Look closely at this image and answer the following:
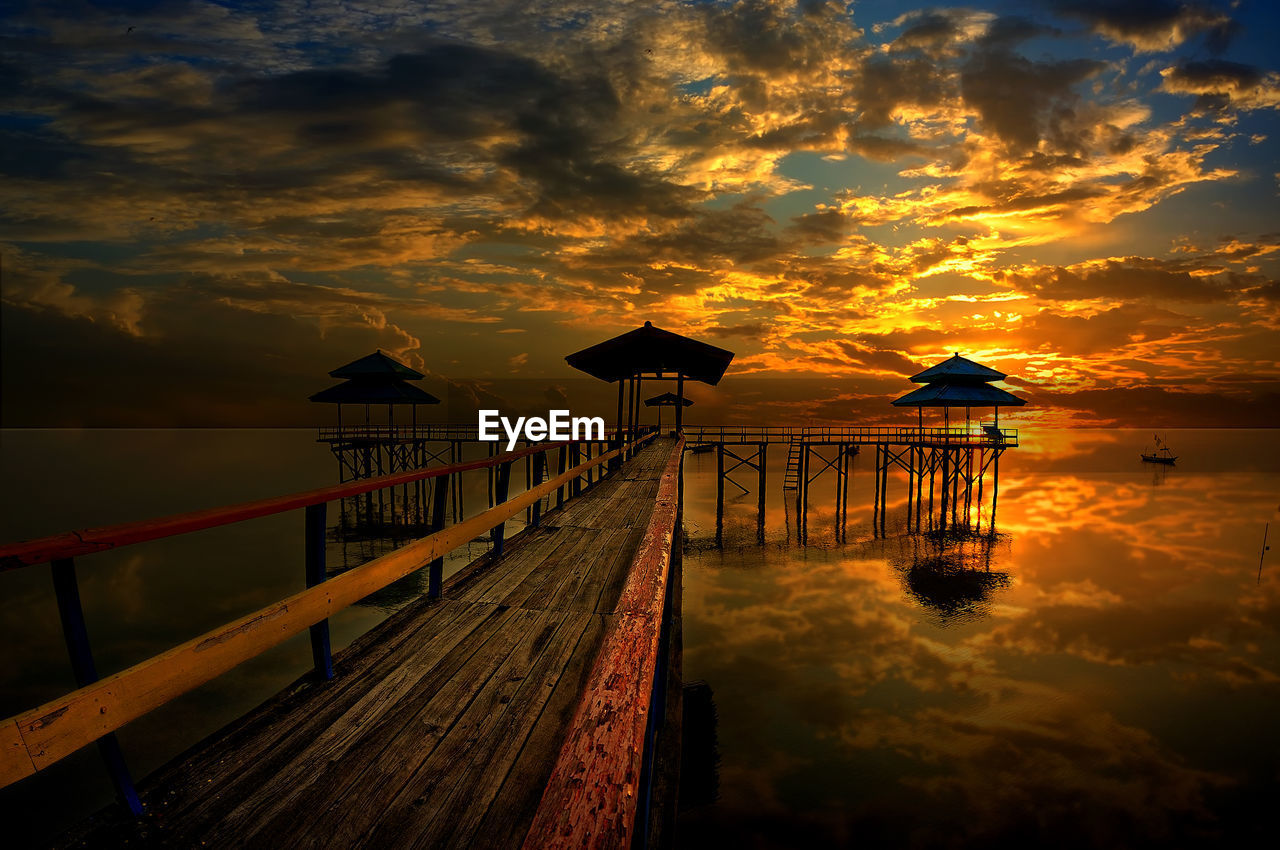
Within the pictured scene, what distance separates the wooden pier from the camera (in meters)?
1.39

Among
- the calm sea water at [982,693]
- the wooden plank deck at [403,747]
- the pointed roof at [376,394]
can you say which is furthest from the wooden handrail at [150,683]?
the pointed roof at [376,394]

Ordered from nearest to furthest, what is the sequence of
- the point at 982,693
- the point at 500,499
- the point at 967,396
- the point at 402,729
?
the point at 402,729
the point at 500,499
the point at 982,693
the point at 967,396

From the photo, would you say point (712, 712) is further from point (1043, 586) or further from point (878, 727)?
point (1043, 586)

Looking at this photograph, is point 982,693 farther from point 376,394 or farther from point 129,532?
point 376,394

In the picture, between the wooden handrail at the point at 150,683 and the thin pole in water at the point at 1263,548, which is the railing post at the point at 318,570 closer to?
the wooden handrail at the point at 150,683

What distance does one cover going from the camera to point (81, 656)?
72.2 inches

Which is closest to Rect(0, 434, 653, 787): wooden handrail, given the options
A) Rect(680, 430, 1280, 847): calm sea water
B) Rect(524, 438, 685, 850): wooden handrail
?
Rect(524, 438, 685, 850): wooden handrail

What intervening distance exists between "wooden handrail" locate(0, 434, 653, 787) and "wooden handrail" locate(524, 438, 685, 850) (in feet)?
3.07

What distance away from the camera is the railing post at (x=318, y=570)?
9.09 feet

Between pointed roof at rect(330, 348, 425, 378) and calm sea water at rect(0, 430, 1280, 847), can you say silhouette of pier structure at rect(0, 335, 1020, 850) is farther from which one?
pointed roof at rect(330, 348, 425, 378)

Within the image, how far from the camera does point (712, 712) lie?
1138cm

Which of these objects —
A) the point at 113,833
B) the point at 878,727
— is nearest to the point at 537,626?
the point at 113,833

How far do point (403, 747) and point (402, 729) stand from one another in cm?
14

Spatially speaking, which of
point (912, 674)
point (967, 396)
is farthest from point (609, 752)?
point (967, 396)
